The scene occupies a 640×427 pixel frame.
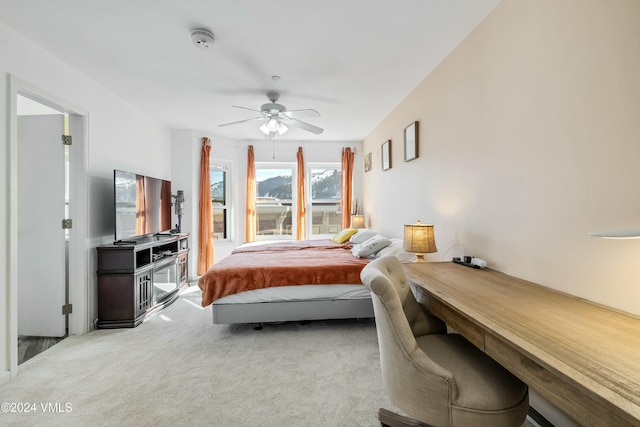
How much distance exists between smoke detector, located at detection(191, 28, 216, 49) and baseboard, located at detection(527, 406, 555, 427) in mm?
3184

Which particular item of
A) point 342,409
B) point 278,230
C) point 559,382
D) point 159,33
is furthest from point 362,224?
point 559,382

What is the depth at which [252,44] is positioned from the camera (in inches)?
86.9

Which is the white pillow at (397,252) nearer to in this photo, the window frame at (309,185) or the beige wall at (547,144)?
the beige wall at (547,144)

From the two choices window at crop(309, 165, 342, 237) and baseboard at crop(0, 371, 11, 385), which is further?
window at crop(309, 165, 342, 237)

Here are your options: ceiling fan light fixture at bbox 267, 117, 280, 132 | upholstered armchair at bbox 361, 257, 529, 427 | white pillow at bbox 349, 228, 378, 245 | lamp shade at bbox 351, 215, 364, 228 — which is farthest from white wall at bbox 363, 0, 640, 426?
lamp shade at bbox 351, 215, 364, 228

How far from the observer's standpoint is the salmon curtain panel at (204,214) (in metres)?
4.84

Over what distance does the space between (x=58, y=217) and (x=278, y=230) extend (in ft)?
11.5

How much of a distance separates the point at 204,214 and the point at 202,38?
3329mm

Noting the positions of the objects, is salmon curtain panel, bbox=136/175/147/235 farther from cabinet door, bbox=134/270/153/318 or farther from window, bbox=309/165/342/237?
window, bbox=309/165/342/237

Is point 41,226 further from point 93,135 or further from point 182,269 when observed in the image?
point 182,269

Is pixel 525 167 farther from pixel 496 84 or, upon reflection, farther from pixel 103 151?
pixel 103 151

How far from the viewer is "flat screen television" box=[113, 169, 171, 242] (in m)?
2.97

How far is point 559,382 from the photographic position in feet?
2.55

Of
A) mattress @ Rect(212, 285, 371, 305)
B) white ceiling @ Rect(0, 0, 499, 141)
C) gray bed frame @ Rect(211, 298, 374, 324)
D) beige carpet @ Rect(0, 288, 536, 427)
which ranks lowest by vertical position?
beige carpet @ Rect(0, 288, 536, 427)
